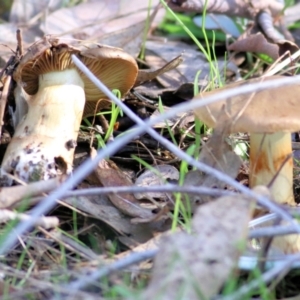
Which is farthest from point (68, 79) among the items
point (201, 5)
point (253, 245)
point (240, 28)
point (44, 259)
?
point (240, 28)

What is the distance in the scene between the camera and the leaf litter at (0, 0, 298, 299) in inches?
53.9

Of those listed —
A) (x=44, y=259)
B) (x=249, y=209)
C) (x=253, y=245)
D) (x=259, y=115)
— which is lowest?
(x=253, y=245)

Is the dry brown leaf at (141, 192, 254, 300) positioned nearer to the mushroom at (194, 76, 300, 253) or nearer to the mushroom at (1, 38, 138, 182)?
the mushroom at (194, 76, 300, 253)

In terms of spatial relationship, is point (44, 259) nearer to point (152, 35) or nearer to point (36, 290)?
point (36, 290)

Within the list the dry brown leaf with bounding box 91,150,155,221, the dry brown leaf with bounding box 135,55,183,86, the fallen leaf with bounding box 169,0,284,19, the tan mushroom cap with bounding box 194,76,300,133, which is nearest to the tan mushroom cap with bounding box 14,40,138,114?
the dry brown leaf with bounding box 135,55,183,86

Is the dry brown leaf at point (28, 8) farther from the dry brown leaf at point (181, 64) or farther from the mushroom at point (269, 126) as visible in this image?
the mushroom at point (269, 126)

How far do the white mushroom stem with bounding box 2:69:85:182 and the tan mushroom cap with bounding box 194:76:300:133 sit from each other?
0.56m

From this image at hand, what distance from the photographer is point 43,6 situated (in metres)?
3.77

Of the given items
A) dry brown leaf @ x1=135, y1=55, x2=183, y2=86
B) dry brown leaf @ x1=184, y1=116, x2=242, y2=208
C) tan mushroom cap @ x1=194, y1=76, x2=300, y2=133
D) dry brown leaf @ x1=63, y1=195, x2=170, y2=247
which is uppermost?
tan mushroom cap @ x1=194, y1=76, x2=300, y2=133

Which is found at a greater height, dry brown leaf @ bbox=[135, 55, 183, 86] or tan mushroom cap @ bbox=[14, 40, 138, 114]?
tan mushroom cap @ bbox=[14, 40, 138, 114]

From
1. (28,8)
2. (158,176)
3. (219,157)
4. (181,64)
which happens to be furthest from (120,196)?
(28,8)

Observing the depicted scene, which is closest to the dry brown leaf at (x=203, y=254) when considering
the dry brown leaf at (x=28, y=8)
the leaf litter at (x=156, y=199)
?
the leaf litter at (x=156, y=199)

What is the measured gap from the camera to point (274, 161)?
189 centimetres

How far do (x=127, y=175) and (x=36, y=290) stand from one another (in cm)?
81
